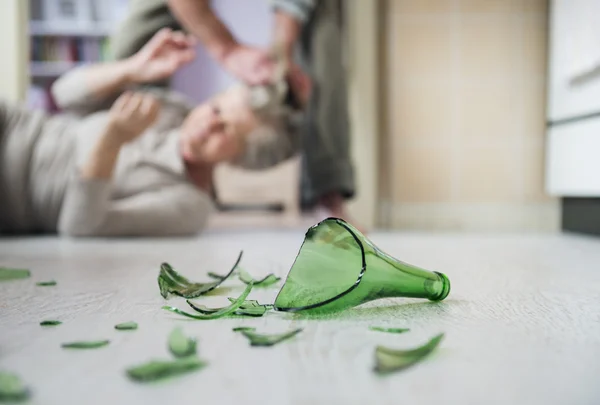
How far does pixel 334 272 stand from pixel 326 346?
0.10 m

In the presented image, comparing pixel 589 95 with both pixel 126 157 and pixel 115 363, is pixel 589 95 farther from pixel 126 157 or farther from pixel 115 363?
pixel 115 363

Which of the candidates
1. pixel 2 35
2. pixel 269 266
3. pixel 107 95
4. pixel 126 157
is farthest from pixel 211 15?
pixel 269 266

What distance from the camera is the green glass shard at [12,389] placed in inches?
13.3

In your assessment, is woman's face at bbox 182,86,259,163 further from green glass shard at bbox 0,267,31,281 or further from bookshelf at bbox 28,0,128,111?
green glass shard at bbox 0,267,31,281

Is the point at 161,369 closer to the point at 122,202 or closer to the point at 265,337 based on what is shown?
the point at 265,337

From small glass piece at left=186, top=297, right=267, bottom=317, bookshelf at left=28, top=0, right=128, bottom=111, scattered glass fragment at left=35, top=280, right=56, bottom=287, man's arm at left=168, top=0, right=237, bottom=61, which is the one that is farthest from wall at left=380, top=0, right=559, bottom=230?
small glass piece at left=186, top=297, right=267, bottom=317

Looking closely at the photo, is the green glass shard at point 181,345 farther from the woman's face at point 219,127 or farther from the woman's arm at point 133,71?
the woman's arm at point 133,71

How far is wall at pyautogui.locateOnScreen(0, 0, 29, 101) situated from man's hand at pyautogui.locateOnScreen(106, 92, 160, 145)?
856 mm

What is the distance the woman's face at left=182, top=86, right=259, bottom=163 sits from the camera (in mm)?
1971

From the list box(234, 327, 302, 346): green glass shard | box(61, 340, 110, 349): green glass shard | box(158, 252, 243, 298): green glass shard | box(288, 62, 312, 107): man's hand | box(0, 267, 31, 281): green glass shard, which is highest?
box(288, 62, 312, 107): man's hand

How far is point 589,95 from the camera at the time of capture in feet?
5.95

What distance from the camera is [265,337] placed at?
47cm

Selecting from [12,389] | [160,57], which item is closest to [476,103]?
[160,57]

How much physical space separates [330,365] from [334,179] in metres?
1.92
